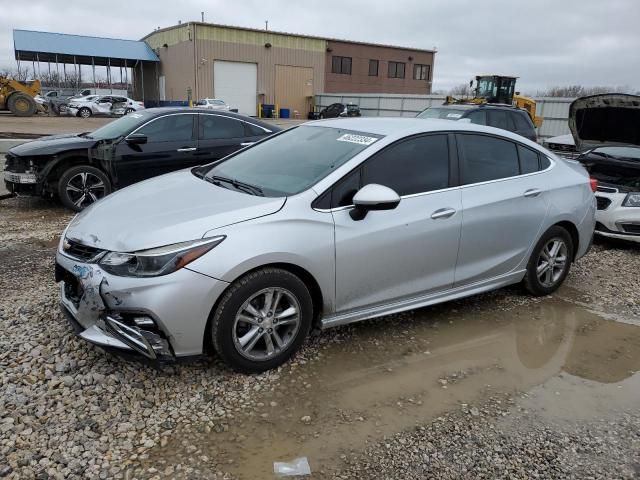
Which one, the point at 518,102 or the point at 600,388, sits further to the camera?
the point at 518,102

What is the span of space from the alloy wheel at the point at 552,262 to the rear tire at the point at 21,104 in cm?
3259

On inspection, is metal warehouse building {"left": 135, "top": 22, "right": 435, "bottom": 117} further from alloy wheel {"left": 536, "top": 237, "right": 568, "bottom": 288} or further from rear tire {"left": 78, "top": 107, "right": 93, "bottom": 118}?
alloy wheel {"left": 536, "top": 237, "right": 568, "bottom": 288}

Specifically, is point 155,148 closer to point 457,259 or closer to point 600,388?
point 457,259

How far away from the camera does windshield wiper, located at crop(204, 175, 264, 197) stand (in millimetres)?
3622

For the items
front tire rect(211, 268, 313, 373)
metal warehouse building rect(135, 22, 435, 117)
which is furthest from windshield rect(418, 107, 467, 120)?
metal warehouse building rect(135, 22, 435, 117)

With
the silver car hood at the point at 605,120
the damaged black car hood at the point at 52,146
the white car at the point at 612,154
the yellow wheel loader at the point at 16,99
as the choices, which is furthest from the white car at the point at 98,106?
the white car at the point at 612,154

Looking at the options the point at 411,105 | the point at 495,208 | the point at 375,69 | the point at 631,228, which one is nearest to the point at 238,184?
the point at 495,208

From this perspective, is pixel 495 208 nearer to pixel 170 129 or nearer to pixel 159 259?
pixel 159 259

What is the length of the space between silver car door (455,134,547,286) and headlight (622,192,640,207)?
9.03 ft

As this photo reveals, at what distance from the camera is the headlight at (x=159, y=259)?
9.75 ft

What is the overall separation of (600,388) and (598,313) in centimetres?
143

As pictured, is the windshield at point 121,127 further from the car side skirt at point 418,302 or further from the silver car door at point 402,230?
the car side skirt at point 418,302

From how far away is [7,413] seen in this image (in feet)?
9.44

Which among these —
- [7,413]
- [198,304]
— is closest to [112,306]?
[198,304]
